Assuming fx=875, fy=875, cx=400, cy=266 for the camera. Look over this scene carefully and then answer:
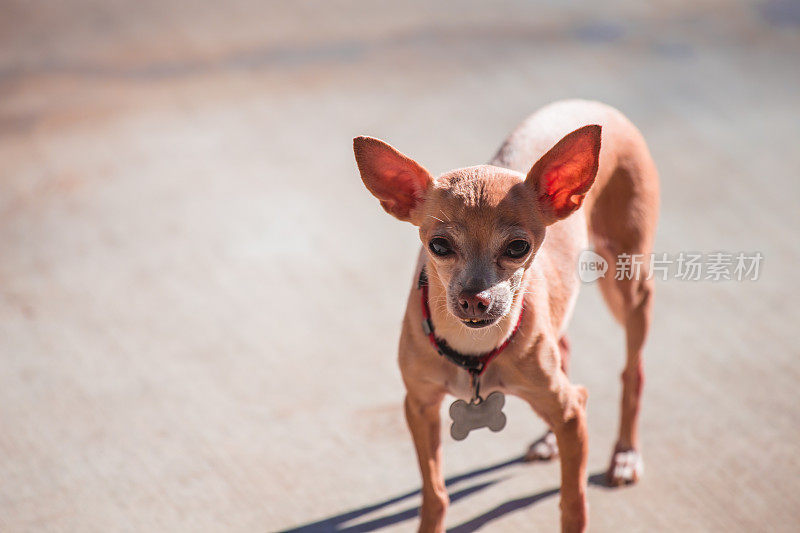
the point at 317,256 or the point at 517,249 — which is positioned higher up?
the point at 517,249

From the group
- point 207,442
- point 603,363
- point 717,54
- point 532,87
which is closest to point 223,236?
point 207,442

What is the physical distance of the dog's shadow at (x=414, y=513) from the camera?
2.90 metres

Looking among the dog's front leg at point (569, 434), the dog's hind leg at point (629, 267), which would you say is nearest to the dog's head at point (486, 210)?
the dog's front leg at point (569, 434)

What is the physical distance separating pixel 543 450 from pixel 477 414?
2.43ft

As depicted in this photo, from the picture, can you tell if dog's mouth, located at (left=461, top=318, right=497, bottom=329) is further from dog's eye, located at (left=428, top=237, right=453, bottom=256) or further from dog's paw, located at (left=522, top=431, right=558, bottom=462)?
dog's paw, located at (left=522, top=431, right=558, bottom=462)

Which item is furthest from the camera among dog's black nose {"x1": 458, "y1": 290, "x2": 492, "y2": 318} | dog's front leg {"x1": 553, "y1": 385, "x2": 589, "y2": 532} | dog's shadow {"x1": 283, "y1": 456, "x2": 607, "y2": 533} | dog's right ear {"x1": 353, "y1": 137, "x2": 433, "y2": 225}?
dog's shadow {"x1": 283, "y1": 456, "x2": 607, "y2": 533}

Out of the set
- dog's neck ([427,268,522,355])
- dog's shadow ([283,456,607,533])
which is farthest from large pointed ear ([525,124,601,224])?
dog's shadow ([283,456,607,533])

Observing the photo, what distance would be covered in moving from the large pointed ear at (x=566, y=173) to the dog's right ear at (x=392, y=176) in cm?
30

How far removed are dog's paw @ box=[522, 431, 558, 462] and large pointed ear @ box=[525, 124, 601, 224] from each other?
1139 millimetres

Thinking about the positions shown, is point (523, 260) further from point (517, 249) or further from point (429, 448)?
point (429, 448)

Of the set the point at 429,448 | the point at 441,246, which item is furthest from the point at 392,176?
the point at 429,448

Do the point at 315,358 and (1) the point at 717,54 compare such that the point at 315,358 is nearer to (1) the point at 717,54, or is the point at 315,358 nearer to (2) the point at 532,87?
(2) the point at 532,87

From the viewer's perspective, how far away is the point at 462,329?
241 centimetres

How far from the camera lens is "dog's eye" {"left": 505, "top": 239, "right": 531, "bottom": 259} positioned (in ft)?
7.32
